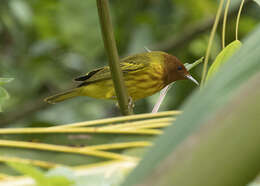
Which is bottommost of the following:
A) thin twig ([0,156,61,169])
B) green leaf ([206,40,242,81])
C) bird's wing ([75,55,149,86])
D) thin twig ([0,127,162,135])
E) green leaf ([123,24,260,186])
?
green leaf ([123,24,260,186])

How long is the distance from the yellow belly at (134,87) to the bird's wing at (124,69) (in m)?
0.04

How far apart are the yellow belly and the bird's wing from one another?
0.04m

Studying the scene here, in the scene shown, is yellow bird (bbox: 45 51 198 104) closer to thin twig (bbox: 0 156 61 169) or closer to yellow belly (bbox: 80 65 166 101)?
yellow belly (bbox: 80 65 166 101)

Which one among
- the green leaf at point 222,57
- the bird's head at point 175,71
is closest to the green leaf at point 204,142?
the green leaf at point 222,57

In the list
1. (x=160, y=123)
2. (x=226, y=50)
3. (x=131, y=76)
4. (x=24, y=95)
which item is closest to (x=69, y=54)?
(x=24, y=95)

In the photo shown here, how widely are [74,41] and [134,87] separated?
0.94 metres

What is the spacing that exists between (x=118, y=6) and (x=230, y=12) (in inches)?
44.4

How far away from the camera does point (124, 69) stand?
3285 millimetres

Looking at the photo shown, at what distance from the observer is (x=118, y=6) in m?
4.40

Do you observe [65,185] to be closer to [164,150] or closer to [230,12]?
[164,150]

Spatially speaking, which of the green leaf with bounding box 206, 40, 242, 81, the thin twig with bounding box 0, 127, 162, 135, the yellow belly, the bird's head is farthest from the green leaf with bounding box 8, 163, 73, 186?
the bird's head

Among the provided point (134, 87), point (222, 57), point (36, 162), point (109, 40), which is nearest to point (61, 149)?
point (36, 162)

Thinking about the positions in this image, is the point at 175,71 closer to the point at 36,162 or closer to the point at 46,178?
the point at 36,162

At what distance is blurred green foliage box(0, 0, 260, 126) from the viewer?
386cm
